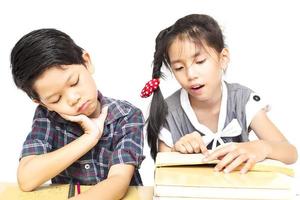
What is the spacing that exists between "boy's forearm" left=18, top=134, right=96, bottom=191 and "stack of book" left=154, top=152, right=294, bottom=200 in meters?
0.18

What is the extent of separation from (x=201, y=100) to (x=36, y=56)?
385 millimetres

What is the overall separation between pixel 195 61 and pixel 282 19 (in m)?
0.62

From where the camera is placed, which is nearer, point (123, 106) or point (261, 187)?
point (261, 187)

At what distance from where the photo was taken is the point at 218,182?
0.86m

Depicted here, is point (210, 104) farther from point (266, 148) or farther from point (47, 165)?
point (47, 165)

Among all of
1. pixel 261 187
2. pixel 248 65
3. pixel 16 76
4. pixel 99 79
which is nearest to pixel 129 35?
pixel 99 79

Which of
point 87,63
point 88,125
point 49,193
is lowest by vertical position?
point 49,193

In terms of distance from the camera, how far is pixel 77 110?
1048 millimetres

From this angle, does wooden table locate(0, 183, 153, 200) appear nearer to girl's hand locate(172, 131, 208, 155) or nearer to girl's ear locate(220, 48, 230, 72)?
girl's hand locate(172, 131, 208, 155)

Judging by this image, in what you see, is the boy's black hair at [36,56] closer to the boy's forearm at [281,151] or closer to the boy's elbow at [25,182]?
the boy's elbow at [25,182]

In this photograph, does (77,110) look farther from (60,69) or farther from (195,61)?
(195,61)

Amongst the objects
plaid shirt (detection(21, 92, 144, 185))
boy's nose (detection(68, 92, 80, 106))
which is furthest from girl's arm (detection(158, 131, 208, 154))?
boy's nose (detection(68, 92, 80, 106))

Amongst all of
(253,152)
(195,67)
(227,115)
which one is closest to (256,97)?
(227,115)

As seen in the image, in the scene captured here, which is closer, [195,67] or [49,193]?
[49,193]
